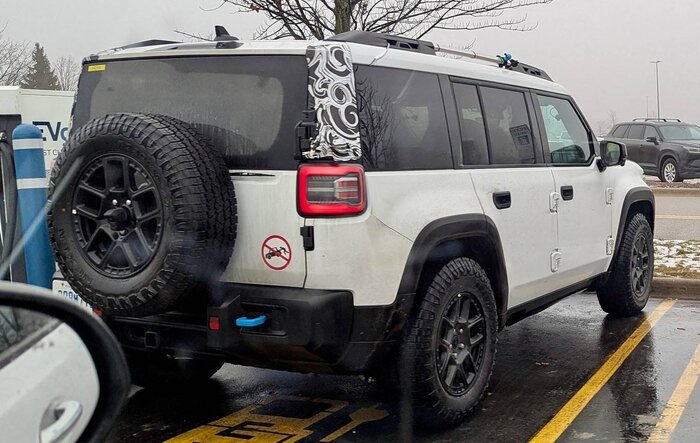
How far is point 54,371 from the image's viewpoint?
1559 millimetres

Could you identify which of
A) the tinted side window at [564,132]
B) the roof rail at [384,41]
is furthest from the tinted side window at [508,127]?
the roof rail at [384,41]

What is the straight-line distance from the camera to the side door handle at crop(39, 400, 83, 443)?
1.54m

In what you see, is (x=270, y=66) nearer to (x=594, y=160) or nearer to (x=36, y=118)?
(x=594, y=160)

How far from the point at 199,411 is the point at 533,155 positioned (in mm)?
2528

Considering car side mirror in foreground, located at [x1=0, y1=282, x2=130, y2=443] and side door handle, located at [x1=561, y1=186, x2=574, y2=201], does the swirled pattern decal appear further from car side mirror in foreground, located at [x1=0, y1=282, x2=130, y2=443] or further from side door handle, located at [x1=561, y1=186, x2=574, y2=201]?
side door handle, located at [x1=561, y1=186, x2=574, y2=201]

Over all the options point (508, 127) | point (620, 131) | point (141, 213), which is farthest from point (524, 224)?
point (620, 131)

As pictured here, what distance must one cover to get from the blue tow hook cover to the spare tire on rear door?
9.3 inches

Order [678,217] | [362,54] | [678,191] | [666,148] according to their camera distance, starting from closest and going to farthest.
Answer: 1. [362,54]
2. [678,217]
3. [678,191]
4. [666,148]

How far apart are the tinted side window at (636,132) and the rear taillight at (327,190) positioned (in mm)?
19043

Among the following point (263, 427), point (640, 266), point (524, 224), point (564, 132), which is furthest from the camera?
point (640, 266)

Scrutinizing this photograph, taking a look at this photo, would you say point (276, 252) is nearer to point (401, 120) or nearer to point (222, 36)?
point (401, 120)

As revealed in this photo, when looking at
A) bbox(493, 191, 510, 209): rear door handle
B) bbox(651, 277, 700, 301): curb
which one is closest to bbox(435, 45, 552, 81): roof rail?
bbox(493, 191, 510, 209): rear door handle

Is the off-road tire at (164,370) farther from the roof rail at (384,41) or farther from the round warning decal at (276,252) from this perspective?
the roof rail at (384,41)

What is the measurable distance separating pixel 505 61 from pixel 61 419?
13.5 feet
